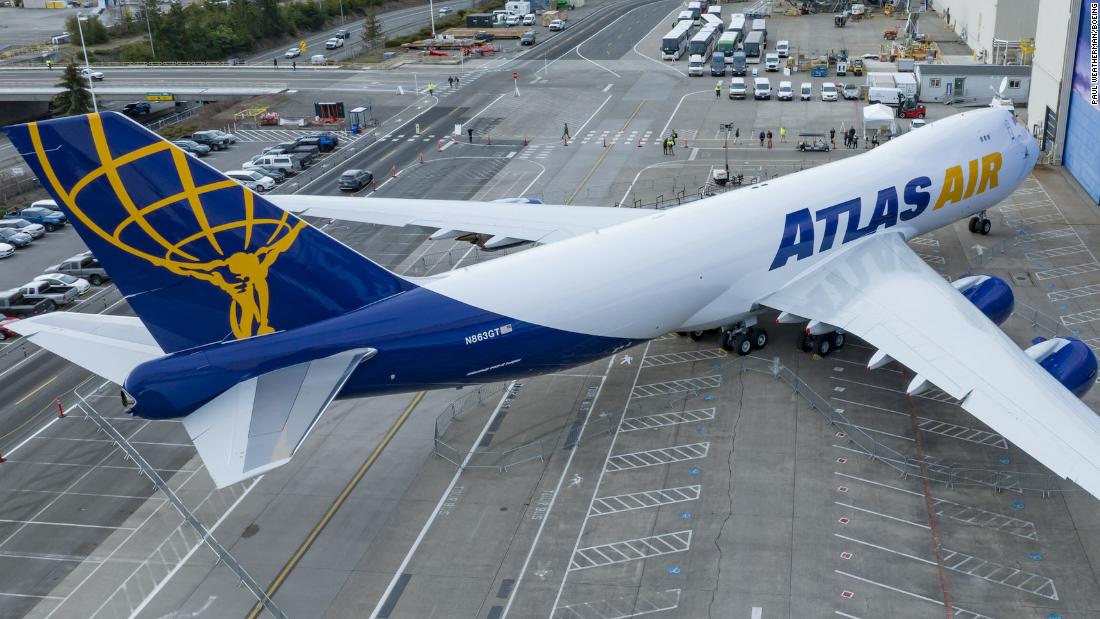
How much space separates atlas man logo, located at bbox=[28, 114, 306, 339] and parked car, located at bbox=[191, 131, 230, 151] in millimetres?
68464

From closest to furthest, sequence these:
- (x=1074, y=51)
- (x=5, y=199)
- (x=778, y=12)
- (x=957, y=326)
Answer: (x=957, y=326) < (x=1074, y=51) < (x=5, y=199) < (x=778, y=12)

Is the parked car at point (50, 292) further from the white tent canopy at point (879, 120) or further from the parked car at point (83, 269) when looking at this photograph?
the white tent canopy at point (879, 120)

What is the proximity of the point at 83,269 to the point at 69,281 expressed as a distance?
2.75m

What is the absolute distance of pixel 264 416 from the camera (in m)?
30.0

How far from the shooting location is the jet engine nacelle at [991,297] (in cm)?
4516

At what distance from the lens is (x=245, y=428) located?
2925 centimetres

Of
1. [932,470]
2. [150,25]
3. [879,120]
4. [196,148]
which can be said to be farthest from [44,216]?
[150,25]

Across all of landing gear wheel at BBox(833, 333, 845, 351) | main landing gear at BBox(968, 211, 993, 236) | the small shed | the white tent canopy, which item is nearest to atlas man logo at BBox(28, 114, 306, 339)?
landing gear wheel at BBox(833, 333, 845, 351)

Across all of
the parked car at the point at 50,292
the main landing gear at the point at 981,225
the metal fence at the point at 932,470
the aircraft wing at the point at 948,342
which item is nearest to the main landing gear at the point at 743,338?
the aircraft wing at the point at 948,342

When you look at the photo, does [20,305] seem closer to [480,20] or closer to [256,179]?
[256,179]

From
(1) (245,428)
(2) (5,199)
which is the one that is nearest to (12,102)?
(2) (5,199)

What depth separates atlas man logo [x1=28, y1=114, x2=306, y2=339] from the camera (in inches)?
1109

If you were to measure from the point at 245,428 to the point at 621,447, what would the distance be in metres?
16.4

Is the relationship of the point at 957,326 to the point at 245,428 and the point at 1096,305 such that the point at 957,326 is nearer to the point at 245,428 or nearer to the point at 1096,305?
the point at 1096,305
